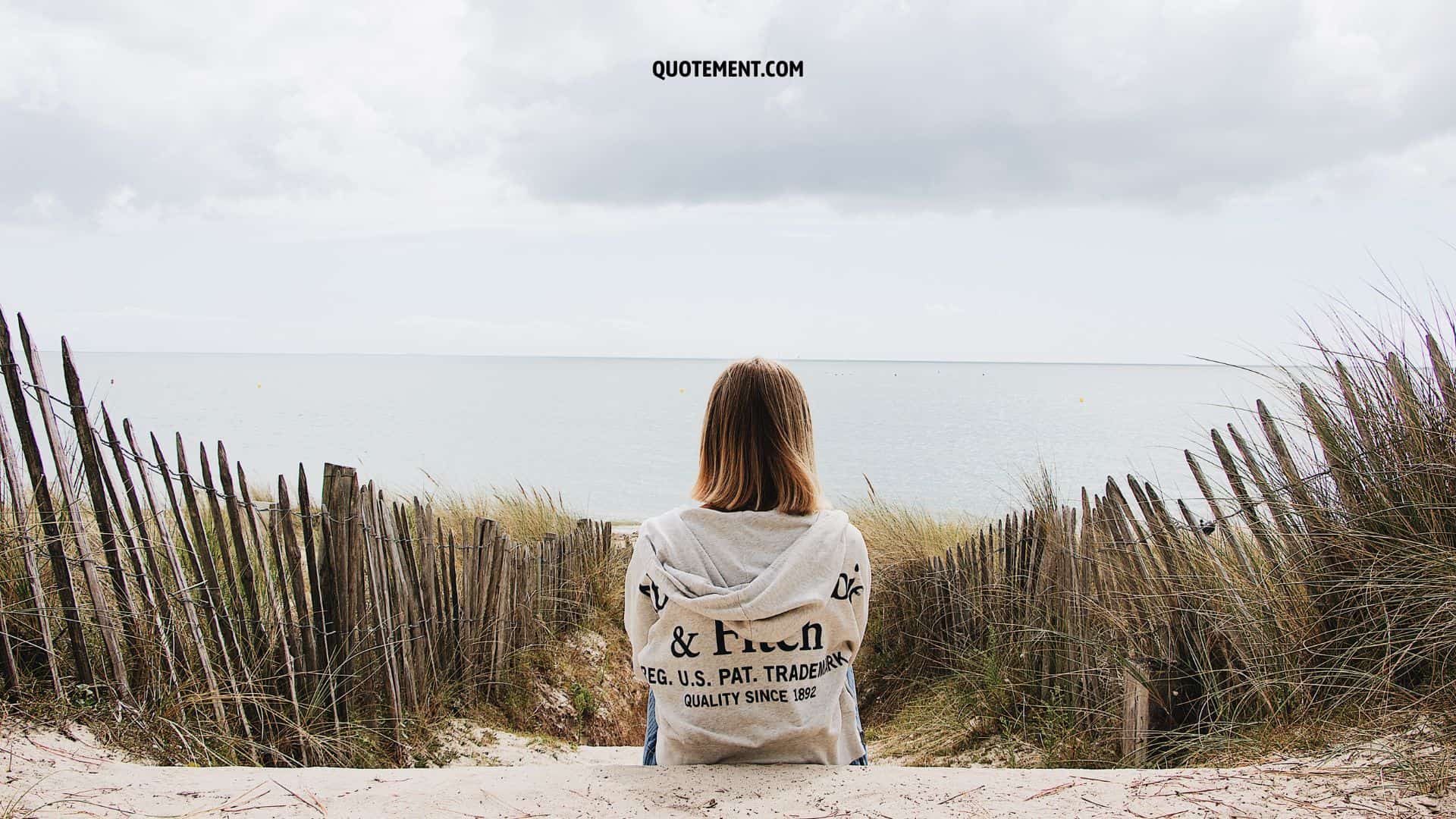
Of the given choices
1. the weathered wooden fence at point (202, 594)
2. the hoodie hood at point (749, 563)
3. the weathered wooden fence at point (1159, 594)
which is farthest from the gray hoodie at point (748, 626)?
the weathered wooden fence at point (202, 594)

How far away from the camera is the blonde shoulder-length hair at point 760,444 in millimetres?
2049

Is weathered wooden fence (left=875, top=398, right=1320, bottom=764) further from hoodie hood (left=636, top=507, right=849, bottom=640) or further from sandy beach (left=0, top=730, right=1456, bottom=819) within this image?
hoodie hood (left=636, top=507, right=849, bottom=640)

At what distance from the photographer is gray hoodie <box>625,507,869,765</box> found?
197 cm

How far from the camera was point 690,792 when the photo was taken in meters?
1.97

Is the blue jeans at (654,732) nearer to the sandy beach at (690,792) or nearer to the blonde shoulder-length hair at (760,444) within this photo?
the sandy beach at (690,792)

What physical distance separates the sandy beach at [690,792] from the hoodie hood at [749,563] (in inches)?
14.7

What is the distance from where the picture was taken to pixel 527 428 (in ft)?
104

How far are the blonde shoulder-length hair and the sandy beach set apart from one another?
24.3 inches

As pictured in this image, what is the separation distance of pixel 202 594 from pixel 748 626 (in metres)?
1.80

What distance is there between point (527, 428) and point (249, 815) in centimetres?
3033

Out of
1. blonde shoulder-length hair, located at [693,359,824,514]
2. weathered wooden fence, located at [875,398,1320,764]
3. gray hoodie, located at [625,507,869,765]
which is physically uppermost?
blonde shoulder-length hair, located at [693,359,824,514]

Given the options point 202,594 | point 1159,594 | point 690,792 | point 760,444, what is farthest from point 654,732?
point 1159,594

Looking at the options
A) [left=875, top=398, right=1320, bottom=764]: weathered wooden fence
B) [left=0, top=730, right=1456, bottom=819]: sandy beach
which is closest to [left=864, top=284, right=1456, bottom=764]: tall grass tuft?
[left=875, top=398, right=1320, bottom=764]: weathered wooden fence

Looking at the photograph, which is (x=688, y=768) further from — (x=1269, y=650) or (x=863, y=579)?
(x=1269, y=650)
